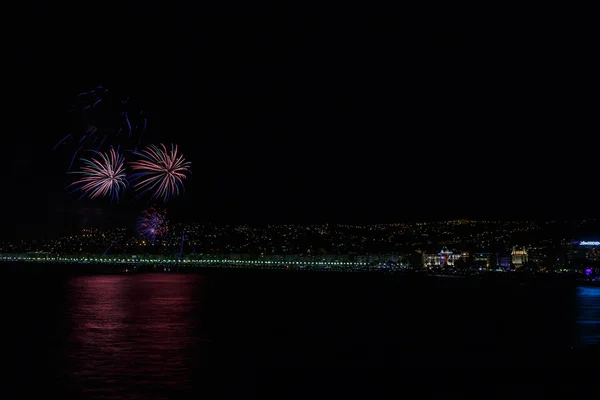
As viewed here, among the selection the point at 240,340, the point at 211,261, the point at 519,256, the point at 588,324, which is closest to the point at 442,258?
the point at 519,256


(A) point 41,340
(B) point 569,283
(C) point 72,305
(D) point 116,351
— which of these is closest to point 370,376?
(D) point 116,351

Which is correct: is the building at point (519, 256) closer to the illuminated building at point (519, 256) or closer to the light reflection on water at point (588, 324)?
the illuminated building at point (519, 256)

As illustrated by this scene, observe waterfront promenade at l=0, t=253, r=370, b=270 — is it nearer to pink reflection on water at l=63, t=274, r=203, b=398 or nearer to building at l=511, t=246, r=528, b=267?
building at l=511, t=246, r=528, b=267

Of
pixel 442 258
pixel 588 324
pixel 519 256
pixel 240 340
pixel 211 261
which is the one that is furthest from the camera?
pixel 211 261

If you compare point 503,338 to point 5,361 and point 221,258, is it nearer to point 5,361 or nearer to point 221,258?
point 5,361

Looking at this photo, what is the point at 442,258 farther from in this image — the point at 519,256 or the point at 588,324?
the point at 588,324

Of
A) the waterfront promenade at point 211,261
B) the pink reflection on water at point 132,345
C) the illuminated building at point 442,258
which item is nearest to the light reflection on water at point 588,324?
the pink reflection on water at point 132,345
